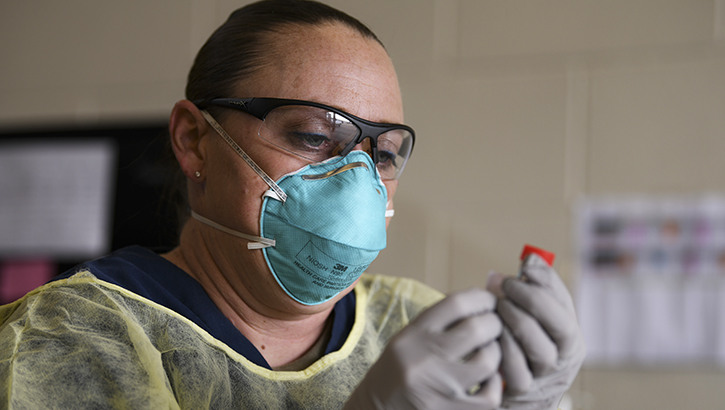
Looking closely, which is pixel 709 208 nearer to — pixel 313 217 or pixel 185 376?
pixel 313 217

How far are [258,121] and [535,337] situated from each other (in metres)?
0.59

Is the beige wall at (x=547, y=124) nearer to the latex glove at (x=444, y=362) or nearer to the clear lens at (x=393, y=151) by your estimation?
→ the clear lens at (x=393, y=151)

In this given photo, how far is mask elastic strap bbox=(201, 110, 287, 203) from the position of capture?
3.16 ft

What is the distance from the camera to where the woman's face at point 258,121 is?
3.19 feet

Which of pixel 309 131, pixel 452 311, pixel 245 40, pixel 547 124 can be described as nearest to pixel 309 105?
pixel 309 131

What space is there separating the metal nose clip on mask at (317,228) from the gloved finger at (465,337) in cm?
35

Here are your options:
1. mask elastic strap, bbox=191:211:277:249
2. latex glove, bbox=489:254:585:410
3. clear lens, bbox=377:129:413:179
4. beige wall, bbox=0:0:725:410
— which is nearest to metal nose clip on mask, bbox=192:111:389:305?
mask elastic strap, bbox=191:211:277:249

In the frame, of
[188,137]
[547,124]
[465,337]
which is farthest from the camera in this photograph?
[547,124]

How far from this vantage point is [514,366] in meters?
0.64

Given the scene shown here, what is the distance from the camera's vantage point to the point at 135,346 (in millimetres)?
766

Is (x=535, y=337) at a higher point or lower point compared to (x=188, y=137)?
lower

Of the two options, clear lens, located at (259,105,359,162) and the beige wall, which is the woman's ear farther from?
the beige wall

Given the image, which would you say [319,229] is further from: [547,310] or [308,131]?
[547,310]

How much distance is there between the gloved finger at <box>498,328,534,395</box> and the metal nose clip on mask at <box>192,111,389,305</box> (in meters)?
0.36
